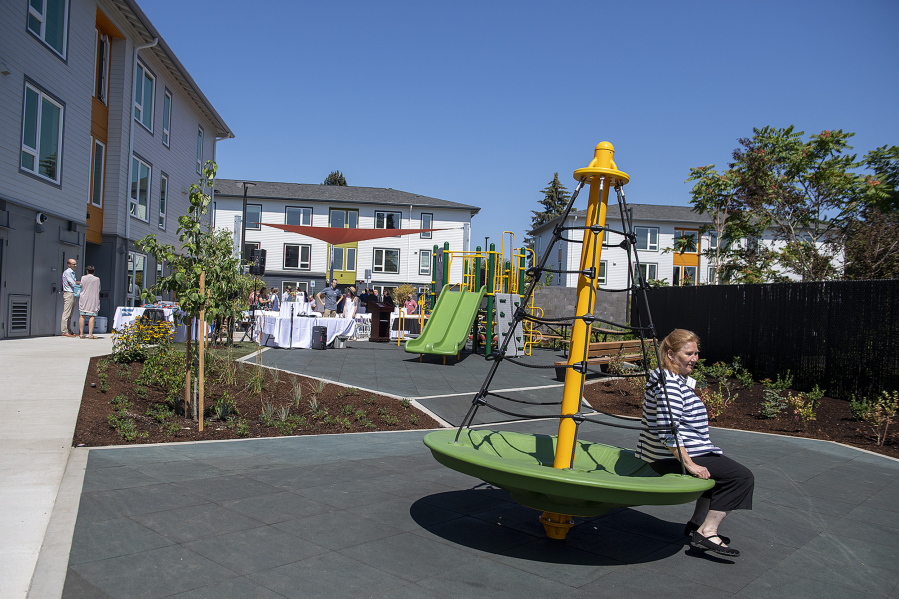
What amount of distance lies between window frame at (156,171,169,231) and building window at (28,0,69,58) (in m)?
7.46

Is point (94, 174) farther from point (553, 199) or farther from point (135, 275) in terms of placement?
point (553, 199)

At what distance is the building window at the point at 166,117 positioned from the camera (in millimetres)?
23625

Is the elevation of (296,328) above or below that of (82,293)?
below

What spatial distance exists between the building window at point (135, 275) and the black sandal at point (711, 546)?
19.7 meters

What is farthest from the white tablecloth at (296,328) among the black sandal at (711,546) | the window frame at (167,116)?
the black sandal at (711,546)

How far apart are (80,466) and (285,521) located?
2302 mm

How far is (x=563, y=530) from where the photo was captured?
430cm

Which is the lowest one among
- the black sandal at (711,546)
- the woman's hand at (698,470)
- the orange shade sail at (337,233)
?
the black sandal at (711,546)

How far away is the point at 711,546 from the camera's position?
4.09 m

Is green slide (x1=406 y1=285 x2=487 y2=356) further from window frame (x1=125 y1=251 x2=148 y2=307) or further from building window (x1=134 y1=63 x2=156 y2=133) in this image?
building window (x1=134 y1=63 x2=156 y2=133)

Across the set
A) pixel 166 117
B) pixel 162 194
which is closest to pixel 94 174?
pixel 162 194

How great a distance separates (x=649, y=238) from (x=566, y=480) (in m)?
47.2

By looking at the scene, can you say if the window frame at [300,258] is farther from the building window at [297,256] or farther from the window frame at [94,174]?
the window frame at [94,174]

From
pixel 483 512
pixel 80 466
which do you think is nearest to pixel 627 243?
pixel 483 512
